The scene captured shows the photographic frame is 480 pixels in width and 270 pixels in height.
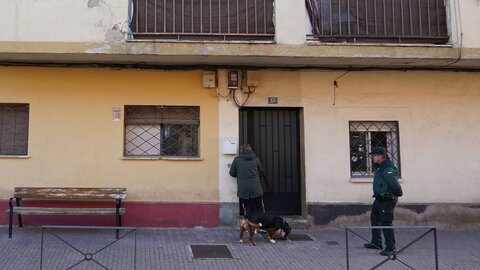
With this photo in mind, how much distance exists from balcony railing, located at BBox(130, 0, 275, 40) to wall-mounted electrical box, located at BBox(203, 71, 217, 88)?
2.31ft

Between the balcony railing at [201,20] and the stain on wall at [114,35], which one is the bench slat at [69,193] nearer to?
the stain on wall at [114,35]

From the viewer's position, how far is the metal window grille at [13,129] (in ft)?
28.2

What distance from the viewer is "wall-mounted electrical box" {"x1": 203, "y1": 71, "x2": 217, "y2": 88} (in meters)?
8.65

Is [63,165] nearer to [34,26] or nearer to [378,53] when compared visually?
[34,26]

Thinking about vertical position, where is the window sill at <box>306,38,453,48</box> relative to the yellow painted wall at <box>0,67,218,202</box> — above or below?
above

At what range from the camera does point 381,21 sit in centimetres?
861

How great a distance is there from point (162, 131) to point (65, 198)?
2230 mm

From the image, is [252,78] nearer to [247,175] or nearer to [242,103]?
[242,103]

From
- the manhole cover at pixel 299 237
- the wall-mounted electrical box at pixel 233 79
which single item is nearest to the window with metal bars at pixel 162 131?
the wall-mounted electrical box at pixel 233 79

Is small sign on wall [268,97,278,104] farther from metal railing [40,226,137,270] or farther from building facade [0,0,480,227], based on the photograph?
metal railing [40,226,137,270]

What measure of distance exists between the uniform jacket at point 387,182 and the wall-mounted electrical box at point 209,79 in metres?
3.60

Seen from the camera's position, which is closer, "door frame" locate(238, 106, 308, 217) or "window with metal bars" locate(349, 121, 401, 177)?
"door frame" locate(238, 106, 308, 217)

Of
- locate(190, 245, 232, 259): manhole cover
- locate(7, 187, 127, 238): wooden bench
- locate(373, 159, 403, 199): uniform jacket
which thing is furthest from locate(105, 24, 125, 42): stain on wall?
locate(373, 159, 403, 199): uniform jacket

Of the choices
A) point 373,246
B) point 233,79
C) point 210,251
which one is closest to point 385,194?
point 373,246
